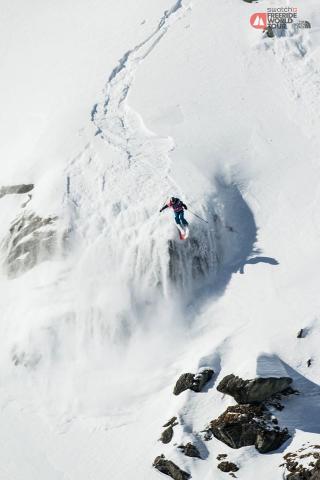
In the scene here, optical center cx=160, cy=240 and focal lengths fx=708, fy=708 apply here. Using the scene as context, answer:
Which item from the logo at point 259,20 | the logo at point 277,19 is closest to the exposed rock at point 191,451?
the logo at point 277,19

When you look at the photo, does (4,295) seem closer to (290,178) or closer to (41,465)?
(41,465)

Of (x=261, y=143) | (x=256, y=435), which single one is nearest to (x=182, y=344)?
(x=256, y=435)

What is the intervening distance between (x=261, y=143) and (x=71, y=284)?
13.2 meters

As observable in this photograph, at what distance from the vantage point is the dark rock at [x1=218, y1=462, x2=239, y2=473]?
27109 mm

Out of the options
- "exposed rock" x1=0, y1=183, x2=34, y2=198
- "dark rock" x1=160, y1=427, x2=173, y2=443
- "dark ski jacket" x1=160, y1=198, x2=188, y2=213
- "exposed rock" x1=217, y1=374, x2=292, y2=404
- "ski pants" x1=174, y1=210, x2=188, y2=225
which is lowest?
"dark rock" x1=160, y1=427, x2=173, y2=443

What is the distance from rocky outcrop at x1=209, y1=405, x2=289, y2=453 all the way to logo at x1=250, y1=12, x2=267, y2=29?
90.1 ft

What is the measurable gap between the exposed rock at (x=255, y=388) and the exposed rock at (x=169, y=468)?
3634mm

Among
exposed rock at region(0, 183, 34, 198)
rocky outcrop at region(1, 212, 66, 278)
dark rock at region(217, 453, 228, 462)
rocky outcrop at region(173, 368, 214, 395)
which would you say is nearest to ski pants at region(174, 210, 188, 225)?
rocky outcrop at region(1, 212, 66, 278)

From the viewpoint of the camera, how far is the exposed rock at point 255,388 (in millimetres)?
28516

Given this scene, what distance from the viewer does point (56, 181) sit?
38688 mm

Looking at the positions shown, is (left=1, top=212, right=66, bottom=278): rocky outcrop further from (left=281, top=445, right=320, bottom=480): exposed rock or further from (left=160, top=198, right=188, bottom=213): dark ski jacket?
(left=281, top=445, right=320, bottom=480): exposed rock

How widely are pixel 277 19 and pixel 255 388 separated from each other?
2780 centimetres

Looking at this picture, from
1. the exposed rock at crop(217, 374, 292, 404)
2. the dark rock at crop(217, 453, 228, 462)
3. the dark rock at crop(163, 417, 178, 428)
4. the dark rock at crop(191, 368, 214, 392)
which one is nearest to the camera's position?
the dark rock at crop(217, 453, 228, 462)

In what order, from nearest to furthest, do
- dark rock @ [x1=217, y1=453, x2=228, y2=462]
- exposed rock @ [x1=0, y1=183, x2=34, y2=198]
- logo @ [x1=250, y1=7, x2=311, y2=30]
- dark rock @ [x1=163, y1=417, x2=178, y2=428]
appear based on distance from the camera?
dark rock @ [x1=217, y1=453, x2=228, y2=462], dark rock @ [x1=163, y1=417, x2=178, y2=428], exposed rock @ [x1=0, y1=183, x2=34, y2=198], logo @ [x1=250, y1=7, x2=311, y2=30]
